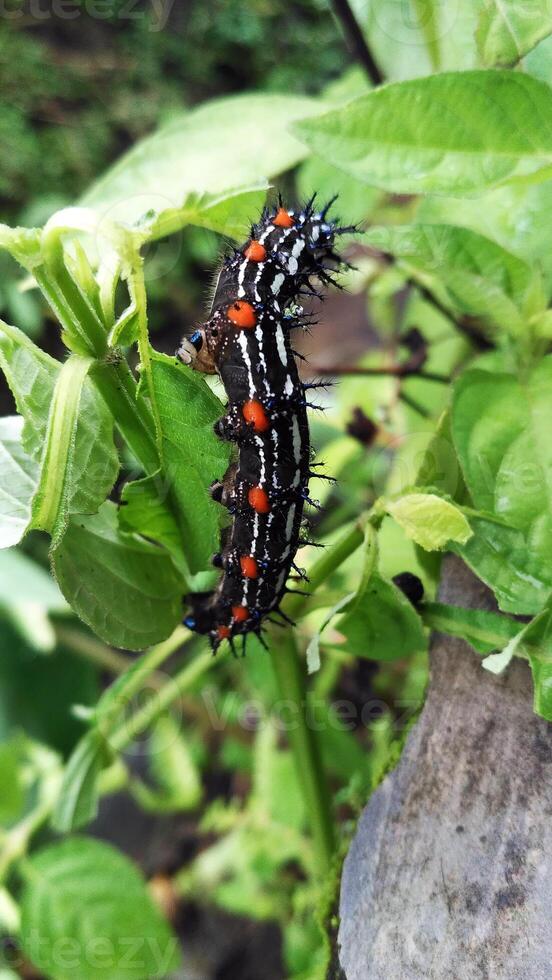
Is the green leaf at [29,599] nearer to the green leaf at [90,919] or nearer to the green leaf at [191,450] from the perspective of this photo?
the green leaf at [90,919]

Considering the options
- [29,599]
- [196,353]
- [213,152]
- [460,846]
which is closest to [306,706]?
[460,846]

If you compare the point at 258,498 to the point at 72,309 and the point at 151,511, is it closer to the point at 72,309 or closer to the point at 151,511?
the point at 151,511

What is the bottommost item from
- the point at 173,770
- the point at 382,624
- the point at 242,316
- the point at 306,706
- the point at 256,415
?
the point at 173,770

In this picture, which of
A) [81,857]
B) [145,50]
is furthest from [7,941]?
[145,50]

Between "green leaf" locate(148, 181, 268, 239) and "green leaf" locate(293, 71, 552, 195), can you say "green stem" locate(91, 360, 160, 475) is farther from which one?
"green leaf" locate(293, 71, 552, 195)

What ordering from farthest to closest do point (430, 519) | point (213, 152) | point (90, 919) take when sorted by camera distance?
point (90, 919)
point (213, 152)
point (430, 519)

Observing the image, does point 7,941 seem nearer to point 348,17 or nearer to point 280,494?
point 280,494
